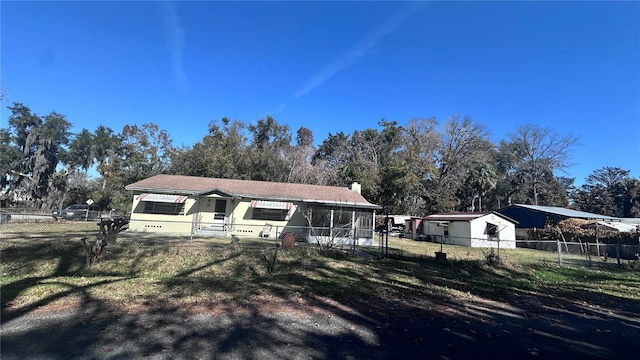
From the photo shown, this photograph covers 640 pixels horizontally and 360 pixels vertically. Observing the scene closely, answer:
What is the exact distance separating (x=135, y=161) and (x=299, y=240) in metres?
23.5

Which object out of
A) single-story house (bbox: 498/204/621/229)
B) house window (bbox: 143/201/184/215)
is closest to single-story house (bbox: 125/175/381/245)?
house window (bbox: 143/201/184/215)

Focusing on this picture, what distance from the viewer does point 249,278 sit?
25.8 ft

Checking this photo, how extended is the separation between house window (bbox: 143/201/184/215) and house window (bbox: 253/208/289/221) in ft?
13.9

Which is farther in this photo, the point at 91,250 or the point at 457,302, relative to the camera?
the point at 91,250

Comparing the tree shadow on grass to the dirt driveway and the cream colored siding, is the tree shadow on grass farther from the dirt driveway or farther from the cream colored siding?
the cream colored siding

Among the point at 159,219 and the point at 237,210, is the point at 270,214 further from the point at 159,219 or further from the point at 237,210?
the point at 159,219

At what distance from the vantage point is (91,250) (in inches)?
337

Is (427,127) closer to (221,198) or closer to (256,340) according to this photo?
(221,198)

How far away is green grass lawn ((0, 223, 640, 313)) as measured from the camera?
19.8 ft

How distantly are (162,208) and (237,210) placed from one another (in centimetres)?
418

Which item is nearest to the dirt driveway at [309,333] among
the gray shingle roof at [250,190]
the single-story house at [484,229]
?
the gray shingle roof at [250,190]

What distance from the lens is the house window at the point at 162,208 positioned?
18344 mm

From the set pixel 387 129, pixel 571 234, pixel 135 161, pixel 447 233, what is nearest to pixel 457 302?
pixel 447 233

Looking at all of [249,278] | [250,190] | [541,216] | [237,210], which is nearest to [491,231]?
[541,216]
